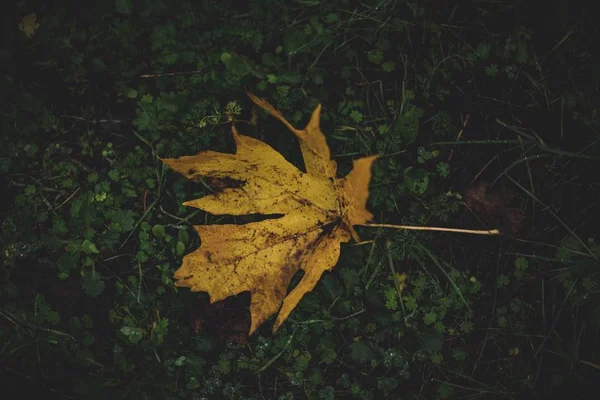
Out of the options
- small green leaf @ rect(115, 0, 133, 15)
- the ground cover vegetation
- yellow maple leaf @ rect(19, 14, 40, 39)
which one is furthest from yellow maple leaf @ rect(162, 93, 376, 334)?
yellow maple leaf @ rect(19, 14, 40, 39)

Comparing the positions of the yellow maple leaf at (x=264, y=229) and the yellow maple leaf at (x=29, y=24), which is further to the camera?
the yellow maple leaf at (x=29, y=24)

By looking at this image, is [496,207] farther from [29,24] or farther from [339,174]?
[29,24]

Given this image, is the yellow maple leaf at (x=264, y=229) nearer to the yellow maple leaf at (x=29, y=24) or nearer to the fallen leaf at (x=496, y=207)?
the fallen leaf at (x=496, y=207)

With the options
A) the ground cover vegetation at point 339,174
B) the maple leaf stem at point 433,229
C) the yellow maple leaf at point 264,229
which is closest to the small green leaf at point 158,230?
the ground cover vegetation at point 339,174

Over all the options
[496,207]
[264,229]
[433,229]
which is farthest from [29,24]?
[496,207]

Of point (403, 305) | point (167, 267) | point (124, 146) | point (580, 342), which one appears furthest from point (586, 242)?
point (124, 146)

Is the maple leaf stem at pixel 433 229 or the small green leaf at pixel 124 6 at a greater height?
the small green leaf at pixel 124 6

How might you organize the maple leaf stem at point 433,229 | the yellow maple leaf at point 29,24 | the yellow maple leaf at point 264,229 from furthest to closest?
the yellow maple leaf at point 29,24 < the maple leaf stem at point 433,229 < the yellow maple leaf at point 264,229
